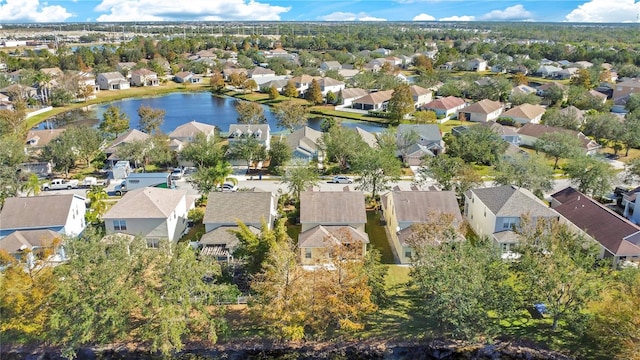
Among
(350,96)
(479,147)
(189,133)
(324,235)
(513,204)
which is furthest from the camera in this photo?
(350,96)

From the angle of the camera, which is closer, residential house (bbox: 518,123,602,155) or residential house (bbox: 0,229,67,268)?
residential house (bbox: 0,229,67,268)

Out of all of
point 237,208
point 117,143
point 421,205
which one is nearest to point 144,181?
point 117,143

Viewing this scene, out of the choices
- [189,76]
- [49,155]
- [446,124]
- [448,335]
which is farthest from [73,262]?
[189,76]

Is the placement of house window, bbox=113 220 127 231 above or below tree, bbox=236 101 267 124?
below

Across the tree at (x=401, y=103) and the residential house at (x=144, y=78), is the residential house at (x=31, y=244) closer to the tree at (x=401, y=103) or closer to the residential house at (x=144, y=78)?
the tree at (x=401, y=103)

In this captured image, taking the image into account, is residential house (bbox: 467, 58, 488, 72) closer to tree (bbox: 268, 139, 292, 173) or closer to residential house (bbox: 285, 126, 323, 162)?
residential house (bbox: 285, 126, 323, 162)

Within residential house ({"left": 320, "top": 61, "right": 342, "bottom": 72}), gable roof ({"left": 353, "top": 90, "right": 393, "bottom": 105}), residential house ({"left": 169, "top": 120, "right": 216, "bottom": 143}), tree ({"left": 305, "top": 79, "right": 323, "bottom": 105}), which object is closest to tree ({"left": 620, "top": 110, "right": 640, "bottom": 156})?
gable roof ({"left": 353, "top": 90, "right": 393, "bottom": 105})

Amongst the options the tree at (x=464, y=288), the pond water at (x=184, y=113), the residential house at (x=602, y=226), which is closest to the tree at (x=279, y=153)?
the pond water at (x=184, y=113)

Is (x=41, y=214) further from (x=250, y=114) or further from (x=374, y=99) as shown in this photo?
(x=374, y=99)
